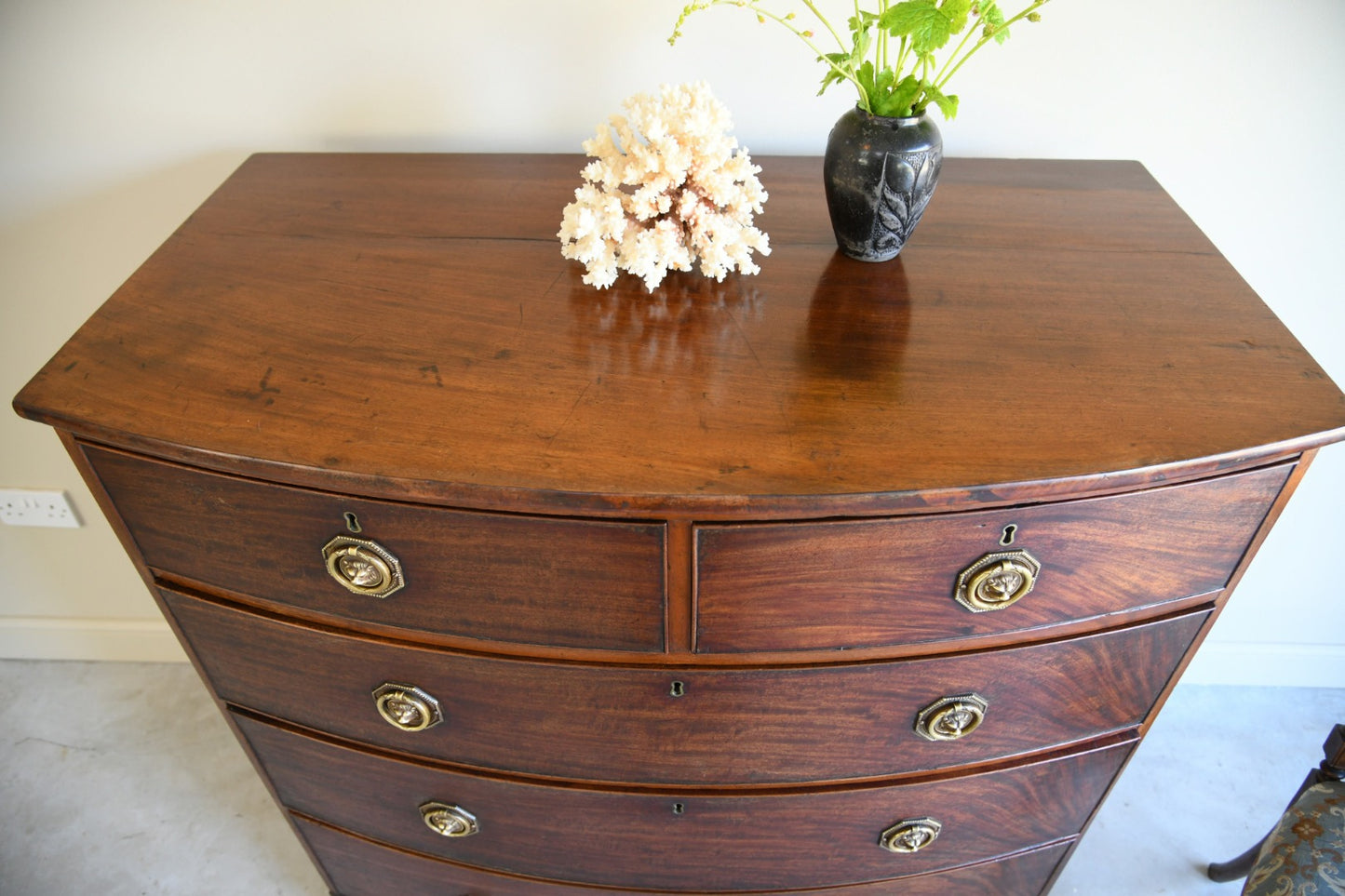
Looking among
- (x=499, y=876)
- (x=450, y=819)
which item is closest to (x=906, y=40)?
(x=450, y=819)

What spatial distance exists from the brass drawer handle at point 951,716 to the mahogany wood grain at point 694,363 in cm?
30

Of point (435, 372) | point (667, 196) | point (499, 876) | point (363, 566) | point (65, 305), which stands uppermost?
point (65, 305)

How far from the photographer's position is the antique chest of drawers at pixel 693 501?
75cm

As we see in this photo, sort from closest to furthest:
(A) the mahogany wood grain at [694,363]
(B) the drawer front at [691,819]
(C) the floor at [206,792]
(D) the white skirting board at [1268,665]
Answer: (A) the mahogany wood grain at [694,363], (B) the drawer front at [691,819], (C) the floor at [206,792], (D) the white skirting board at [1268,665]

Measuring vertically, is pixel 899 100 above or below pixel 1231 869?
above

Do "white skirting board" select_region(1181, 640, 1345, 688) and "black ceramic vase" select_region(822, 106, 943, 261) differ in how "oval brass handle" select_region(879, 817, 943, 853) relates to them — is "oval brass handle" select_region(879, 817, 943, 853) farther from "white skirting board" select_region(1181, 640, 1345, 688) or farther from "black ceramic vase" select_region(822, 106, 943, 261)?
"white skirting board" select_region(1181, 640, 1345, 688)

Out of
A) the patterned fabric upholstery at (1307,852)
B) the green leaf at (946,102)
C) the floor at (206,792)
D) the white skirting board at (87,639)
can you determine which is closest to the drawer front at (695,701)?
the patterned fabric upholstery at (1307,852)

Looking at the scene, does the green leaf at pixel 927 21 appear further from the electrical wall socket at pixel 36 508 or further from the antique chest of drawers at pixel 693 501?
the electrical wall socket at pixel 36 508

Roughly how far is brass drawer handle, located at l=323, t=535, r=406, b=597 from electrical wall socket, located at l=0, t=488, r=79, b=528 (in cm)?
110

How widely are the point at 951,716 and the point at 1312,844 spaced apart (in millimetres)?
435

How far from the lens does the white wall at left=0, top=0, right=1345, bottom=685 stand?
1.13 meters

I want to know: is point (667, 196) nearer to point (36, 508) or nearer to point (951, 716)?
point (951, 716)

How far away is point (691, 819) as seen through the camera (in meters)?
1.03

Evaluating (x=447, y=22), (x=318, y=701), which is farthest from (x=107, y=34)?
(x=318, y=701)
